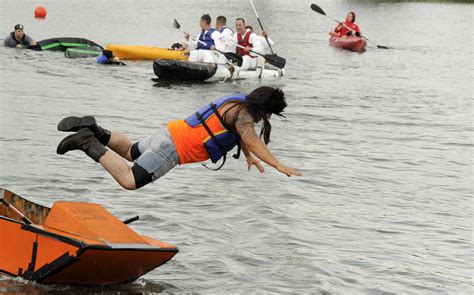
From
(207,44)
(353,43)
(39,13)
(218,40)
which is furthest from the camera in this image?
(39,13)

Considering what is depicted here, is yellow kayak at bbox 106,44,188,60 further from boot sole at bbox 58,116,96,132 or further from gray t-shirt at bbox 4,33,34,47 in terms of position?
boot sole at bbox 58,116,96,132

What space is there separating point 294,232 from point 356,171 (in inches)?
168

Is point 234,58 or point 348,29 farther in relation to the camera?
point 348,29

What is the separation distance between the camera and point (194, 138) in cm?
859

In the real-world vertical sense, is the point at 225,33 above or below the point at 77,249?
above

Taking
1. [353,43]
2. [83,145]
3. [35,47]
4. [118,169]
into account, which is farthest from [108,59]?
[118,169]

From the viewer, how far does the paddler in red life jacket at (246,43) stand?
23688mm

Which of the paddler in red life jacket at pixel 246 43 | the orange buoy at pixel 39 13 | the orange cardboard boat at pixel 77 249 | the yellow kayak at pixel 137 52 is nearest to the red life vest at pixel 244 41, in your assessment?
the paddler in red life jacket at pixel 246 43

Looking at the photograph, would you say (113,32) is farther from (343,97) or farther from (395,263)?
(395,263)

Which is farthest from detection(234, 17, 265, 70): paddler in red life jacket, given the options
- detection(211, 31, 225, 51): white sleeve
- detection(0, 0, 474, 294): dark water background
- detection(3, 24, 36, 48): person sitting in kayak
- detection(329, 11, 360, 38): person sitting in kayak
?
detection(329, 11, 360, 38): person sitting in kayak

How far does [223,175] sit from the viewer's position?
14.0 metres

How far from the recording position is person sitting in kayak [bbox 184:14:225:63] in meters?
23.4

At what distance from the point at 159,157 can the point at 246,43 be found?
51.1 ft

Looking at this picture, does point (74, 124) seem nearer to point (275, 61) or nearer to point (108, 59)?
point (275, 61)
